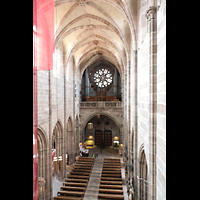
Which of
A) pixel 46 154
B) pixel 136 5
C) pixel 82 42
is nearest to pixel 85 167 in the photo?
pixel 46 154

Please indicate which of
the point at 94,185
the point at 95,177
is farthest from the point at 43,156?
the point at 95,177

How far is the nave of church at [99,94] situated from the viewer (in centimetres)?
413

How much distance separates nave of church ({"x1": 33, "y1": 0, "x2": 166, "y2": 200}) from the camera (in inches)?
163

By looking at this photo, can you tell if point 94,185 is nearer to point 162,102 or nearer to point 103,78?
point 162,102

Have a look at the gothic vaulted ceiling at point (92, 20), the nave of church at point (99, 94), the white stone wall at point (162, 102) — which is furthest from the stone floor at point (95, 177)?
the gothic vaulted ceiling at point (92, 20)

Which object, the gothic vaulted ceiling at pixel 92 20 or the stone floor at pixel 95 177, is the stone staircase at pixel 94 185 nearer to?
the stone floor at pixel 95 177

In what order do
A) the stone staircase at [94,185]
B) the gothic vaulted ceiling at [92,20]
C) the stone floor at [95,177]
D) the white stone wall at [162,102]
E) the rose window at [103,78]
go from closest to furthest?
the white stone wall at [162,102], the gothic vaulted ceiling at [92,20], the stone staircase at [94,185], the stone floor at [95,177], the rose window at [103,78]

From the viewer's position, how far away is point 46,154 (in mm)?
9945

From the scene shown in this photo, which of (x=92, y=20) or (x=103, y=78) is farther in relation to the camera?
(x=103, y=78)

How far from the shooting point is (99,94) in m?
23.4

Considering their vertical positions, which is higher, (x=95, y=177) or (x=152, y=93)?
(x=152, y=93)
